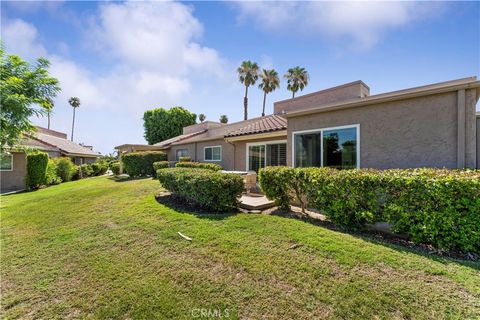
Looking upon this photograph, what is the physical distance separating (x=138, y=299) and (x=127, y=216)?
14.2 feet

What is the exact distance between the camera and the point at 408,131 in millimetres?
6387

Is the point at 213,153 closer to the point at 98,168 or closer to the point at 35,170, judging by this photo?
the point at 35,170

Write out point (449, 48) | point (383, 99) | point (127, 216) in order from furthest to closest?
point (449, 48), point (127, 216), point (383, 99)

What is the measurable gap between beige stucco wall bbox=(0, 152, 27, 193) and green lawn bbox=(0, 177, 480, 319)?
15531mm

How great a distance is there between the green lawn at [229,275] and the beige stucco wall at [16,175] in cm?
1553

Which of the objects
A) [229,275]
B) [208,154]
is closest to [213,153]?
[208,154]

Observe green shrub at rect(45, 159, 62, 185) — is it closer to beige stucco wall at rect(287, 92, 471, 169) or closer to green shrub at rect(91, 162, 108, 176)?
green shrub at rect(91, 162, 108, 176)

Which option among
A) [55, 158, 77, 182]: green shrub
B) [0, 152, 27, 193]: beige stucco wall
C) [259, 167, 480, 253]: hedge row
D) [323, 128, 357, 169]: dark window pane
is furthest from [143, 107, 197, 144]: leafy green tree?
[259, 167, 480, 253]: hedge row

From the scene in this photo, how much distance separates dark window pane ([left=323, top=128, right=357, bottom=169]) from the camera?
24.5 ft

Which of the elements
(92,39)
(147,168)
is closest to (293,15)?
(92,39)

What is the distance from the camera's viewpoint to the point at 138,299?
3.45 metres

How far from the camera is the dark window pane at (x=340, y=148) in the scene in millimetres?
7457

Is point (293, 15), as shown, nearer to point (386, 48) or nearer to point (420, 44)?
point (386, 48)

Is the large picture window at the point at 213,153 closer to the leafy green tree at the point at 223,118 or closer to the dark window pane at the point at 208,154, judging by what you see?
the dark window pane at the point at 208,154
